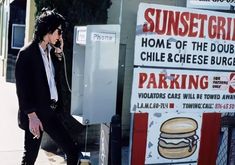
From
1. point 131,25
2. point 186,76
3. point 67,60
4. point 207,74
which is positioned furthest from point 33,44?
point 131,25

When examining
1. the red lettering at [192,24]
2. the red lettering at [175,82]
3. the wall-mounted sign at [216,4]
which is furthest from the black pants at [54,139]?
the wall-mounted sign at [216,4]

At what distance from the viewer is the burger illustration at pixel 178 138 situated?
3855mm

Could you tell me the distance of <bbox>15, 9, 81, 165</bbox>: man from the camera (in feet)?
11.3

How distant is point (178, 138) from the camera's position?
3916mm

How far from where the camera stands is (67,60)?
561 centimetres

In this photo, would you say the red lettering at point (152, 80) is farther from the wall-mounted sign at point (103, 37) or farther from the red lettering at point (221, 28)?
the red lettering at point (221, 28)

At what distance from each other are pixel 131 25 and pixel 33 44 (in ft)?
9.60

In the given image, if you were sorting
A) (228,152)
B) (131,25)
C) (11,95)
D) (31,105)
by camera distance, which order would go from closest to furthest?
(31,105), (228,152), (131,25), (11,95)

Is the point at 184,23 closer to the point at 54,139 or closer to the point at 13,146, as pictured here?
the point at 54,139

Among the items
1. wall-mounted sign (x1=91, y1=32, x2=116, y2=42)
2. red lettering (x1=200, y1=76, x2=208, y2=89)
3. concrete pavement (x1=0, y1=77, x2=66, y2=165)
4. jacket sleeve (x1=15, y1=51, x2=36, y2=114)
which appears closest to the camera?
jacket sleeve (x1=15, y1=51, x2=36, y2=114)

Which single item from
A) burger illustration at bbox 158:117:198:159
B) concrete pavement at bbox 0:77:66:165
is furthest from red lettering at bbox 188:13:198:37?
concrete pavement at bbox 0:77:66:165

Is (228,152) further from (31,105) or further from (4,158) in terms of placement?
(4,158)

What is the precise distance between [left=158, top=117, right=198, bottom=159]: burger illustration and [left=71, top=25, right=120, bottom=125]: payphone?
0.56m

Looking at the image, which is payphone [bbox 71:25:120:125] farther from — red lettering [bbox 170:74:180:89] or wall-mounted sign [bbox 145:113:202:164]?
red lettering [bbox 170:74:180:89]
